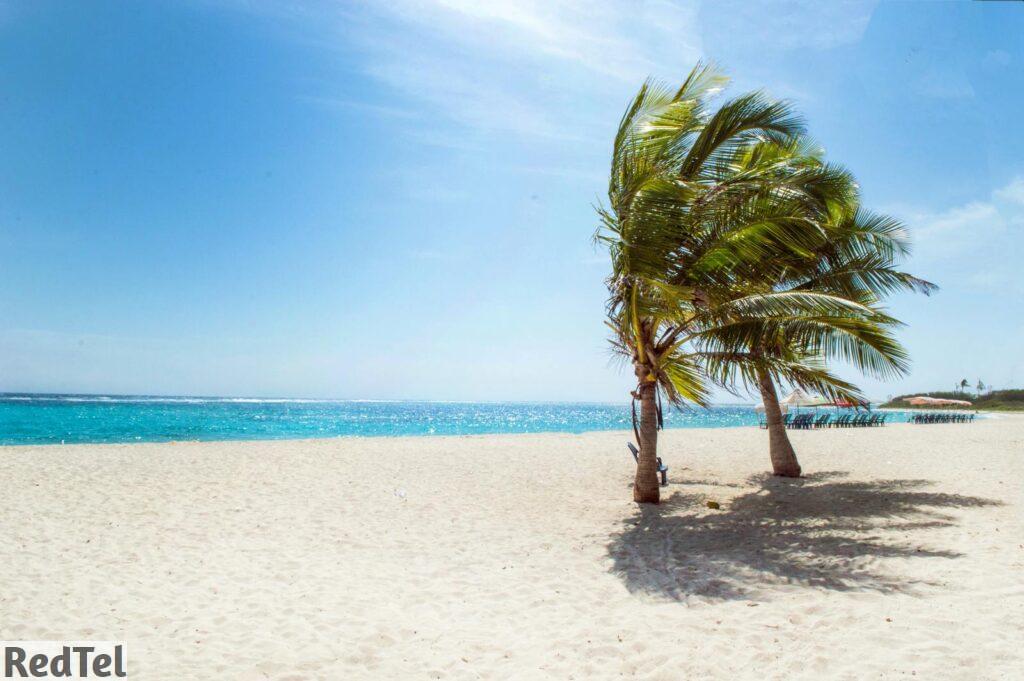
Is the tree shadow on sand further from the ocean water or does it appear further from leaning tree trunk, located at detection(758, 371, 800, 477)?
the ocean water

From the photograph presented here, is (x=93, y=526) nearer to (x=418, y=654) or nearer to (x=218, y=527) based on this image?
(x=218, y=527)

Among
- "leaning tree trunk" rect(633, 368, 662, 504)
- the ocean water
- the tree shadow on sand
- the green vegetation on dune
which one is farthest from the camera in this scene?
the green vegetation on dune

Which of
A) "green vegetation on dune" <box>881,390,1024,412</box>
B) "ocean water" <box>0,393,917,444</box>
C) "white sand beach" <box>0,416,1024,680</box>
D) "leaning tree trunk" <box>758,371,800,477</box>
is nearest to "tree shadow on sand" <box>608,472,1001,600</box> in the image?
"white sand beach" <box>0,416,1024,680</box>

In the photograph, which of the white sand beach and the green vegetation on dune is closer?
the white sand beach

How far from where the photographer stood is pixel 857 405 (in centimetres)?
756

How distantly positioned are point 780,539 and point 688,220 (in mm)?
4072

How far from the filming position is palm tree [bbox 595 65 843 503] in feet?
23.3

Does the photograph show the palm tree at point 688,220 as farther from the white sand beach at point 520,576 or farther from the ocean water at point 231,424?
the white sand beach at point 520,576

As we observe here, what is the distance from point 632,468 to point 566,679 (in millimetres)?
9981

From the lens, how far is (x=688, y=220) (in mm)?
7457

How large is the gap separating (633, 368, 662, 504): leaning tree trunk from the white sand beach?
0.39 meters

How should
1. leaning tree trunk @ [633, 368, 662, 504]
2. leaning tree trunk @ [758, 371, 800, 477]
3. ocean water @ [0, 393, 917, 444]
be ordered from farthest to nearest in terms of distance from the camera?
ocean water @ [0, 393, 917, 444], leaning tree trunk @ [758, 371, 800, 477], leaning tree trunk @ [633, 368, 662, 504]

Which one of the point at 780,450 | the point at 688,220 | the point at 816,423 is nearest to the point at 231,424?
the point at 816,423

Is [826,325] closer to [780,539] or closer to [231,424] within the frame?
[780,539]
